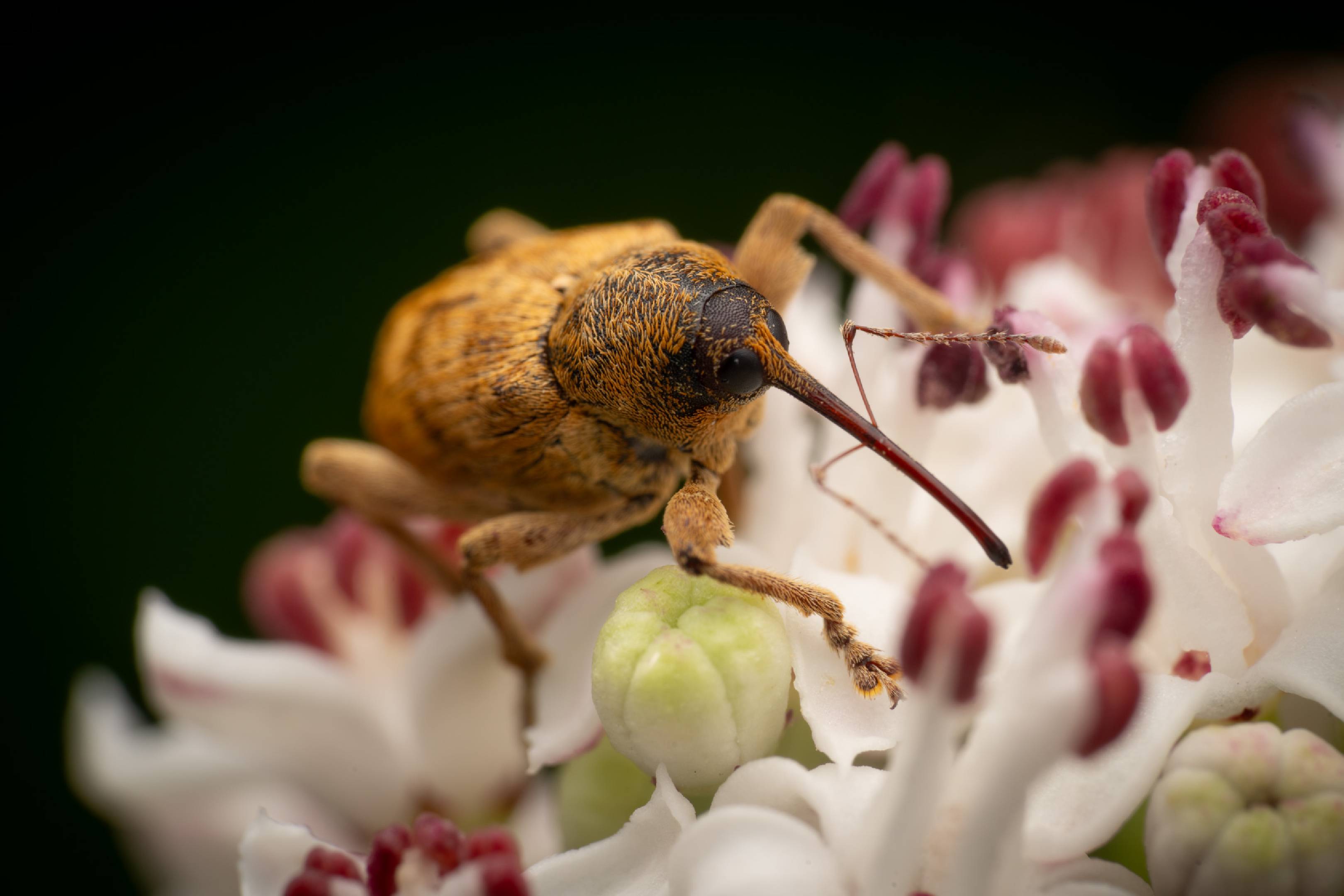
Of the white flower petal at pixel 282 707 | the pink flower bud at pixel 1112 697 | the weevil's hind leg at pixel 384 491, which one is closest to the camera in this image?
the pink flower bud at pixel 1112 697

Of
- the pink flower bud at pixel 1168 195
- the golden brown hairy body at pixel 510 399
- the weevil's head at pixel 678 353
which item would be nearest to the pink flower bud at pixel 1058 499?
the weevil's head at pixel 678 353

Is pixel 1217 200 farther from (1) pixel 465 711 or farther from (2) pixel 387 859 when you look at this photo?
(1) pixel 465 711

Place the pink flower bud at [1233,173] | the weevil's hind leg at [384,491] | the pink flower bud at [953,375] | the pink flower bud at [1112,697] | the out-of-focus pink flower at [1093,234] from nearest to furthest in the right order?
the pink flower bud at [1112,697] < the pink flower bud at [1233,173] < the pink flower bud at [953,375] < the weevil's hind leg at [384,491] < the out-of-focus pink flower at [1093,234]

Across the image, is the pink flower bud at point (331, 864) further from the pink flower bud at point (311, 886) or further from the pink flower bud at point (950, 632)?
the pink flower bud at point (950, 632)

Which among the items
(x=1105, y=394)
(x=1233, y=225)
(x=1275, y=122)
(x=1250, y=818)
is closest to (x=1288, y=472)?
(x=1105, y=394)

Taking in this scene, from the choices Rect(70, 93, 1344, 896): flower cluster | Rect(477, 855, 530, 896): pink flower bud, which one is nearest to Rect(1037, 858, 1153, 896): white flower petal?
Rect(70, 93, 1344, 896): flower cluster

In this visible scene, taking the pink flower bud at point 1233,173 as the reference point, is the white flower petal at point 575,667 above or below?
below
